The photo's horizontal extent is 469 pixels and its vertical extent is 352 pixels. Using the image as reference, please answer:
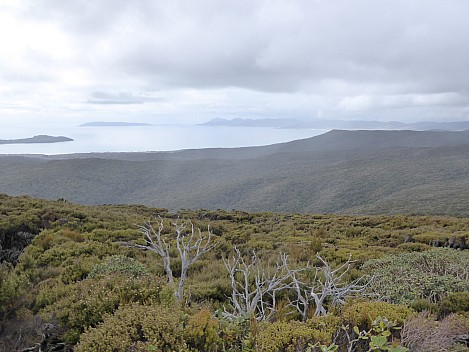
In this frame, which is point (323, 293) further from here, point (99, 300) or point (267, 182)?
point (267, 182)

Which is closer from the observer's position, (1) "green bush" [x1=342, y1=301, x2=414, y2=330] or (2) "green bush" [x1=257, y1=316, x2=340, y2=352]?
(2) "green bush" [x1=257, y1=316, x2=340, y2=352]

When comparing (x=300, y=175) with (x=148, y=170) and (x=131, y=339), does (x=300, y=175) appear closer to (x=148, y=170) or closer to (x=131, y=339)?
(x=148, y=170)

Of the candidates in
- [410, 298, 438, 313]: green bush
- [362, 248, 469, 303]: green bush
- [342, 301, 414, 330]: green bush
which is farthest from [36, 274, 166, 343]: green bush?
[410, 298, 438, 313]: green bush

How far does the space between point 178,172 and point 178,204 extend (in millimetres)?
36345

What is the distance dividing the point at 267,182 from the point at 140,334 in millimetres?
83781

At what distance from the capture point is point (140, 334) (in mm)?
3141

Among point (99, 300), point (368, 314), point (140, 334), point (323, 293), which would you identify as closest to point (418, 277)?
point (323, 293)

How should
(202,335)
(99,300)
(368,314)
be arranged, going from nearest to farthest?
(202,335) < (368,314) < (99,300)

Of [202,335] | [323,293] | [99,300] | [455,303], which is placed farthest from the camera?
[455,303]

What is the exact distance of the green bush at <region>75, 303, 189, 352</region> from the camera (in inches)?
115

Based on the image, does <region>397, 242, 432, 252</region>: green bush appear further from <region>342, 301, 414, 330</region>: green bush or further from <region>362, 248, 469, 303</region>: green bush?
<region>342, 301, 414, 330</region>: green bush

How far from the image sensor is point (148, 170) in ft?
363

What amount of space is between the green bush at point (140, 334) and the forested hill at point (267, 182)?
38341 mm

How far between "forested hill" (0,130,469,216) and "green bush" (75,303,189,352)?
126 ft
